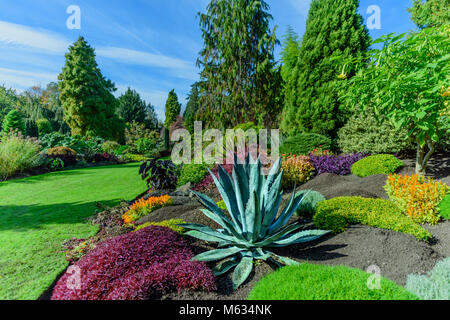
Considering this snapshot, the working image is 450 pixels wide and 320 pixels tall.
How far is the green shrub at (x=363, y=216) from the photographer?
3.23m

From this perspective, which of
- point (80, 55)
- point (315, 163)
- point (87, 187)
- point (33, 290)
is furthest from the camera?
point (80, 55)

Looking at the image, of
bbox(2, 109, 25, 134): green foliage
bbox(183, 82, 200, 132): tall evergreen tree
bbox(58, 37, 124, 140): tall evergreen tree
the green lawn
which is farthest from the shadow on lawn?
bbox(58, 37, 124, 140): tall evergreen tree

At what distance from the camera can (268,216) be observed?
292 cm

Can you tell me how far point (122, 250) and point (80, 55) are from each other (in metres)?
24.8

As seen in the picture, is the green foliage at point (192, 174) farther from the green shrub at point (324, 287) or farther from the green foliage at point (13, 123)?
the green foliage at point (13, 123)

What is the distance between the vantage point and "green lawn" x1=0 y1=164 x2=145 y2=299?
9.12ft

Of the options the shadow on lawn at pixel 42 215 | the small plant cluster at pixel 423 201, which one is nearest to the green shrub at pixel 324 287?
the small plant cluster at pixel 423 201

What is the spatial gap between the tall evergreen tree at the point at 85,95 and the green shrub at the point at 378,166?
70.7 ft

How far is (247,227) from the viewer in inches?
110

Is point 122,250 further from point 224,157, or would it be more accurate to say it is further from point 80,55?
point 80,55

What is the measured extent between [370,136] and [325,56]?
3.87 m

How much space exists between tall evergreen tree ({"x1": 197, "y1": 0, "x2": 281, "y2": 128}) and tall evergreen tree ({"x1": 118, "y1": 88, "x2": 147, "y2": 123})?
2100 centimetres

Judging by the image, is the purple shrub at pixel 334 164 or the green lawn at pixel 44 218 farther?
the purple shrub at pixel 334 164
